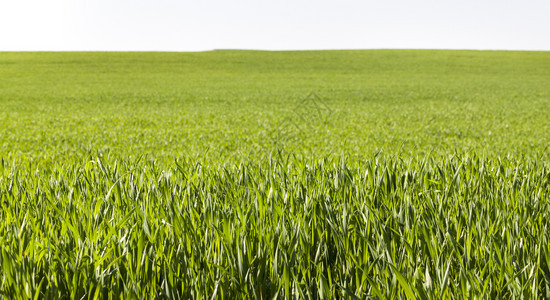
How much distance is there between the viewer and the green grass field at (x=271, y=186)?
1659mm

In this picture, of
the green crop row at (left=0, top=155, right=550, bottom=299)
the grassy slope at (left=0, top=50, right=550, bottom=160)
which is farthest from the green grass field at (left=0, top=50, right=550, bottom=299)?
the grassy slope at (left=0, top=50, right=550, bottom=160)

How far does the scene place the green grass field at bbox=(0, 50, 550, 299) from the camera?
166 cm

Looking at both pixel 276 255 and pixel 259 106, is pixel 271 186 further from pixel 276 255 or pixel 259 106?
pixel 259 106

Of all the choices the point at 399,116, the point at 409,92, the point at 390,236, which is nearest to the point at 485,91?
the point at 409,92

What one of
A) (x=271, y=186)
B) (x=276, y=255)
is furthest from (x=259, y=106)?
(x=276, y=255)

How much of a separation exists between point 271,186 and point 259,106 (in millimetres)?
14557

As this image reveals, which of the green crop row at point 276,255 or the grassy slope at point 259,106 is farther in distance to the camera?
the grassy slope at point 259,106

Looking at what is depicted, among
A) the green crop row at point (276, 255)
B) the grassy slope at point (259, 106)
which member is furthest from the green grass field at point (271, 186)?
the grassy slope at point (259, 106)

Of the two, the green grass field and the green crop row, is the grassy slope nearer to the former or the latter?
the green grass field

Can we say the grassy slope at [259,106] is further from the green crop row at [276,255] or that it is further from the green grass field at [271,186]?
the green crop row at [276,255]

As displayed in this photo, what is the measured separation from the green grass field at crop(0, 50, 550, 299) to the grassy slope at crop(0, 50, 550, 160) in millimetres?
126

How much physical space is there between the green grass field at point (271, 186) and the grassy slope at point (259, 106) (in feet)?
0.41

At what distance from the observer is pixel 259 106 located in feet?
55.6

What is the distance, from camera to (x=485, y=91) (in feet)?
75.7
